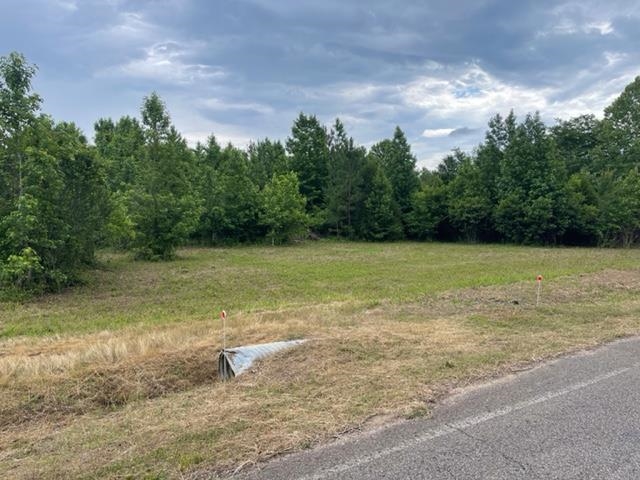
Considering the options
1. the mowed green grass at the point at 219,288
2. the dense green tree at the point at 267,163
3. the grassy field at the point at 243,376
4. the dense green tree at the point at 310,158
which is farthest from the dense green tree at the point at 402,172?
the grassy field at the point at 243,376

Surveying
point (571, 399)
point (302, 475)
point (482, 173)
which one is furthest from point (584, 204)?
point (302, 475)

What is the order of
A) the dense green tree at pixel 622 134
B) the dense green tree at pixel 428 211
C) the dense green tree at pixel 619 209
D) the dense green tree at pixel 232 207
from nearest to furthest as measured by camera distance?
the dense green tree at pixel 619 209 → the dense green tree at pixel 232 207 → the dense green tree at pixel 622 134 → the dense green tree at pixel 428 211

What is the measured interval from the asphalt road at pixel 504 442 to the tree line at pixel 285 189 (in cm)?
1054

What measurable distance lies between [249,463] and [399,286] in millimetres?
9732

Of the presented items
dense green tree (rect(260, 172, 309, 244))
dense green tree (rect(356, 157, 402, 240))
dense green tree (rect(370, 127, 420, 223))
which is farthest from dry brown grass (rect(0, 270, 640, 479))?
dense green tree (rect(370, 127, 420, 223))

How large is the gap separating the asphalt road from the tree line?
34.6 ft

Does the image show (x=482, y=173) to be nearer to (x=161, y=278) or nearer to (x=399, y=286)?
(x=399, y=286)

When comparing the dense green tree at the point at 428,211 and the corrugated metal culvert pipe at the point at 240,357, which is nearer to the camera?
the corrugated metal culvert pipe at the point at 240,357

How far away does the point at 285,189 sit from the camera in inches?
1188

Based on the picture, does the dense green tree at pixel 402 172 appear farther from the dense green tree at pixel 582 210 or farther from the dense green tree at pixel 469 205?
the dense green tree at pixel 582 210

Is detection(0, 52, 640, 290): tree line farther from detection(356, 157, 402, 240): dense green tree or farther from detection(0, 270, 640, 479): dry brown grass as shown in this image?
detection(0, 270, 640, 479): dry brown grass

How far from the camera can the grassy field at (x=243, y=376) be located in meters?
2.93

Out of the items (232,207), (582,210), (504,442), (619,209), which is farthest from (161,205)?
(619,209)

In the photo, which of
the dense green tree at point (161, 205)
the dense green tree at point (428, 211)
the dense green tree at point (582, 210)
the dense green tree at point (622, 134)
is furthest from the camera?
the dense green tree at point (428, 211)
